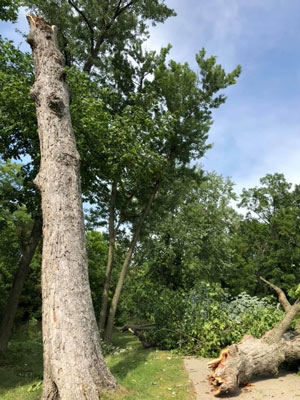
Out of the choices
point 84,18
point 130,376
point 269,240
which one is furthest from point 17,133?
point 269,240

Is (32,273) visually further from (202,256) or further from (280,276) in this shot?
(280,276)

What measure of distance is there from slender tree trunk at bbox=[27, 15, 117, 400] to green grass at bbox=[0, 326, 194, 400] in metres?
0.53

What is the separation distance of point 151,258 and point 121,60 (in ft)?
35.1

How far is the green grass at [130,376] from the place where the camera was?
5.88 meters

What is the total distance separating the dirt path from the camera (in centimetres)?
590

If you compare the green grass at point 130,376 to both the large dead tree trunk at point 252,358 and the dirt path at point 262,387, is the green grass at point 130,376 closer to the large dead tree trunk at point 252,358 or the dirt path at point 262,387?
the dirt path at point 262,387

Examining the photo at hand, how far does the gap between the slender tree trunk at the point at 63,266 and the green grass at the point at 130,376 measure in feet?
1.73

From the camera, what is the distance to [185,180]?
15.7m

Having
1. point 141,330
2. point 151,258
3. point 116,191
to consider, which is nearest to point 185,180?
point 116,191

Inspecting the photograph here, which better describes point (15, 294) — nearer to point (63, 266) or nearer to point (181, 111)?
point (63, 266)

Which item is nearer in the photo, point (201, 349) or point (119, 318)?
point (201, 349)

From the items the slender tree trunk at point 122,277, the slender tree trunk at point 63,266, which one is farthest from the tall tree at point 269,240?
the slender tree trunk at point 63,266

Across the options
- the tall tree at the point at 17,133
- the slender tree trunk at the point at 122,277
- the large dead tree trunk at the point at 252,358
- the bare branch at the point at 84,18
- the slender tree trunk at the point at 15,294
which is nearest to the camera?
the large dead tree trunk at the point at 252,358

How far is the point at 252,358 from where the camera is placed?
6805 mm
